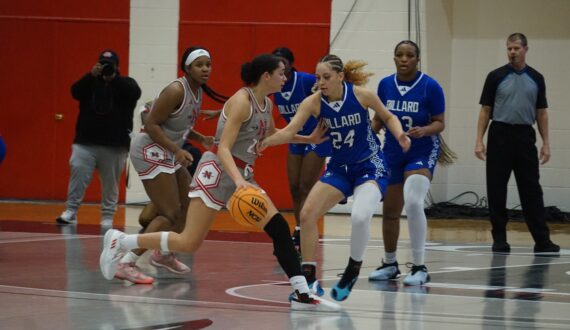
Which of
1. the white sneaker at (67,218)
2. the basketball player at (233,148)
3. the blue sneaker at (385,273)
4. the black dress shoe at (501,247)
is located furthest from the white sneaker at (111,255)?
the white sneaker at (67,218)

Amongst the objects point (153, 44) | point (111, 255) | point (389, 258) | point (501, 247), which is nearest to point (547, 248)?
point (501, 247)

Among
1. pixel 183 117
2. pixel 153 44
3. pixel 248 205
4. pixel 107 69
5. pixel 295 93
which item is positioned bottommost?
pixel 248 205

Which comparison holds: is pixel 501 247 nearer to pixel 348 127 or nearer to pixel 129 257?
pixel 348 127

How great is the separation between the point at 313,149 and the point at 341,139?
2.48m

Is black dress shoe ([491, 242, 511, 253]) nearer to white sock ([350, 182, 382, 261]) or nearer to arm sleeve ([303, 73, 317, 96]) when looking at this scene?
arm sleeve ([303, 73, 317, 96])

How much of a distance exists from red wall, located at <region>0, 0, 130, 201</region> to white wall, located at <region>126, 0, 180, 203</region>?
0.43 m

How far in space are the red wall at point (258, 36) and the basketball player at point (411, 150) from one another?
6.57 meters

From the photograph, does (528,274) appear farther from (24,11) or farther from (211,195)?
(24,11)

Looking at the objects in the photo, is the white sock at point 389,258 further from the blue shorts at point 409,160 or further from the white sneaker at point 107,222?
the white sneaker at point 107,222

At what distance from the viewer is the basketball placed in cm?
675

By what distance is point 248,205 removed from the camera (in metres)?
6.75

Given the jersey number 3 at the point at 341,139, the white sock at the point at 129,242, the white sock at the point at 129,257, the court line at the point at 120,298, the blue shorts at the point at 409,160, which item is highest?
the jersey number 3 at the point at 341,139

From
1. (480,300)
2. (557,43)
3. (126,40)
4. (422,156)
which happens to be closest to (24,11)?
(126,40)

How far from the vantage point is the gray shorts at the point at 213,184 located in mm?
7270
